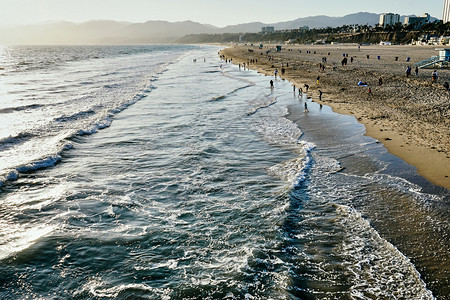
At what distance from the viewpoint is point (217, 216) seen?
1124 cm

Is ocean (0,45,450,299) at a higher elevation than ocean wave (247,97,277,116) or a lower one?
lower

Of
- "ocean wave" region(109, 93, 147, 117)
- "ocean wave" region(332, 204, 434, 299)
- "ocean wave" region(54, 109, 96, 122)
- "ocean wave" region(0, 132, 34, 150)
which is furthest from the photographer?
"ocean wave" region(109, 93, 147, 117)

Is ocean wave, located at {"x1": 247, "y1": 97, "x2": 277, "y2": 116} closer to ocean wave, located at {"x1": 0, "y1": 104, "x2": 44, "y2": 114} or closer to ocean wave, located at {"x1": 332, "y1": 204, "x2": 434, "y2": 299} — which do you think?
ocean wave, located at {"x1": 332, "y1": 204, "x2": 434, "y2": 299}

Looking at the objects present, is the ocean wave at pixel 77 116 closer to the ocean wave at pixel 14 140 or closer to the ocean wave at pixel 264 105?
the ocean wave at pixel 14 140

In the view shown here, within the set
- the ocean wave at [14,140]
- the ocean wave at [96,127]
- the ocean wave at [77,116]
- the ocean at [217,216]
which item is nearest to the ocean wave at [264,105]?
the ocean at [217,216]

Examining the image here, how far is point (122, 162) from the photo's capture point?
16781 mm

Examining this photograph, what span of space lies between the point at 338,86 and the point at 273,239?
107ft

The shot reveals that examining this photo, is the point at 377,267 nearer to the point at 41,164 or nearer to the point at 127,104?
the point at 41,164

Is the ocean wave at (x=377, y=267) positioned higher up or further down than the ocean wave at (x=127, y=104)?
further down

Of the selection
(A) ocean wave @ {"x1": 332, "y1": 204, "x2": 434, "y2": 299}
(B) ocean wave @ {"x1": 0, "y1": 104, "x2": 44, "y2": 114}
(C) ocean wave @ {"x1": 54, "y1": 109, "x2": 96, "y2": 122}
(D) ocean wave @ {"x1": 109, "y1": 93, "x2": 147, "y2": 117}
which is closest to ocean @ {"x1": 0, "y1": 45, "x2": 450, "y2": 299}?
(A) ocean wave @ {"x1": 332, "y1": 204, "x2": 434, "y2": 299}

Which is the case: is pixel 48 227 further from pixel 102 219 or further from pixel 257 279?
pixel 257 279

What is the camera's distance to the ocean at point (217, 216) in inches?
319

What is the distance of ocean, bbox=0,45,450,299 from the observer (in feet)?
26.6

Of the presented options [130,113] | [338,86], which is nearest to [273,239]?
[130,113]
